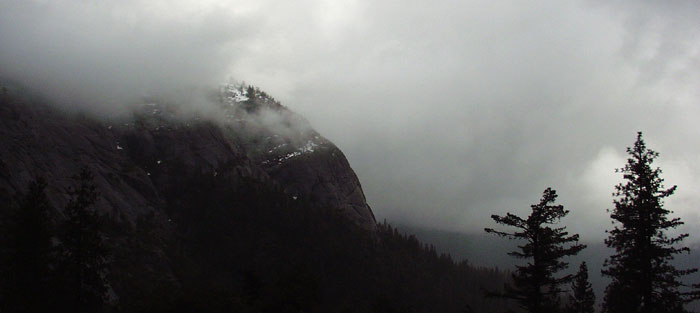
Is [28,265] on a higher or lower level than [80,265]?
lower

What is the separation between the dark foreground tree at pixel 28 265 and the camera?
4062 cm

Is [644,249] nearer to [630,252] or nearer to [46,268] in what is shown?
[630,252]

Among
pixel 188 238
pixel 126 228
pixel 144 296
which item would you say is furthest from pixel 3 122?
pixel 144 296

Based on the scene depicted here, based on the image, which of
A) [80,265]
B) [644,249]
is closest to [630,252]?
[644,249]

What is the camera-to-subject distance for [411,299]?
642ft

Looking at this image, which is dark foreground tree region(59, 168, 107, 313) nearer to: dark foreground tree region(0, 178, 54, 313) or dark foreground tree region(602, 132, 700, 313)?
dark foreground tree region(0, 178, 54, 313)

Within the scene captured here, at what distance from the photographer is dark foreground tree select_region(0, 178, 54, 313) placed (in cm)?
4062

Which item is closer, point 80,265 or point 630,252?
point 630,252

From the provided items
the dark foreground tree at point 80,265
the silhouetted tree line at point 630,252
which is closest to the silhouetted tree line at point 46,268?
the dark foreground tree at point 80,265

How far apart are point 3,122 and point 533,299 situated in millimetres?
154912

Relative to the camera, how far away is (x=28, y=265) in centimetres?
4200

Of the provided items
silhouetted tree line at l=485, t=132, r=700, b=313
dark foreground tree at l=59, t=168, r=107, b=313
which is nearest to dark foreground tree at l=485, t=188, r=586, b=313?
silhouetted tree line at l=485, t=132, r=700, b=313

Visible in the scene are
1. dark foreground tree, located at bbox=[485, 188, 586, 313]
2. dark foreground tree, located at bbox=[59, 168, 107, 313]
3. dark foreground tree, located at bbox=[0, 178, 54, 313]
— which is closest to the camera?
dark foreground tree, located at bbox=[485, 188, 586, 313]

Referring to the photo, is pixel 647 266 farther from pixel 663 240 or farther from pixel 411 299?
pixel 411 299
